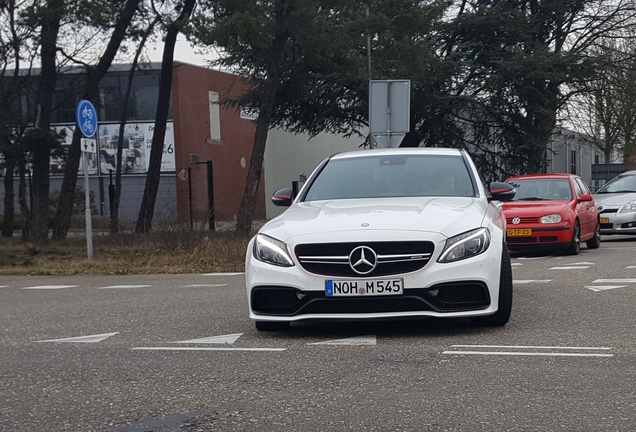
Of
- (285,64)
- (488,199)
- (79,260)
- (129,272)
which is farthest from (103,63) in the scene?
(488,199)

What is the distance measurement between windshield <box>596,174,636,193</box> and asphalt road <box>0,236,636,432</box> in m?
14.3

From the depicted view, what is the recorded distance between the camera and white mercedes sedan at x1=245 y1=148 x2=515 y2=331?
24.3 feet

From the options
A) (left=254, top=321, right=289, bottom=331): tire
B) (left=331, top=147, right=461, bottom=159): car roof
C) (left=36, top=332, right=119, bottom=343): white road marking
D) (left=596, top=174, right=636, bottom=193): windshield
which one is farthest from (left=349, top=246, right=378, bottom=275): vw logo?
(left=596, top=174, right=636, bottom=193): windshield

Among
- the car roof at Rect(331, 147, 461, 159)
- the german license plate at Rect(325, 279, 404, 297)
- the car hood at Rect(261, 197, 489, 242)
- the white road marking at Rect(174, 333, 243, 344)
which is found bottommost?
the white road marking at Rect(174, 333, 243, 344)

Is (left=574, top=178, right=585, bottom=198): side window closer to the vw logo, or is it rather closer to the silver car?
the silver car

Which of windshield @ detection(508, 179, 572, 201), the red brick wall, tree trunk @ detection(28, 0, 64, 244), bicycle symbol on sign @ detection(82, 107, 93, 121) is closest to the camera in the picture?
bicycle symbol on sign @ detection(82, 107, 93, 121)

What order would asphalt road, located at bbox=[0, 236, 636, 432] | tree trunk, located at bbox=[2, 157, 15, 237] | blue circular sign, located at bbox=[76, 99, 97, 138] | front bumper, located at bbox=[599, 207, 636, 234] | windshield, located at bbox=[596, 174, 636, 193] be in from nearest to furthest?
asphalt road, located at bbox=[0, 236, 636, 432]
blue circular sign, located at bbox=[76, 99, 97, 138]
front bumper, located at bbox=[599, 207, 636, 234]
windshield, located at bbox=[596, 174, 636, 193]
tree trunk, located at bbox=[2, 157, 15, 237]

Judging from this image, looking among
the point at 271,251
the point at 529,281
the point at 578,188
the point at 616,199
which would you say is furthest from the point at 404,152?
the point at 616,199

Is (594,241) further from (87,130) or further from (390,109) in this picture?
(87,130)

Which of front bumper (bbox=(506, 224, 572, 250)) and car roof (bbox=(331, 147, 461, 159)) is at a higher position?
car roof (bbox=(331, 147, 461, 159))

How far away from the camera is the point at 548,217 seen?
58.1ft

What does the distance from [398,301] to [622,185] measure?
18.0 m

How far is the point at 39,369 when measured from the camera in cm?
679

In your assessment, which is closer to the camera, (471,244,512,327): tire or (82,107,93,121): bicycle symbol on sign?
(471,244,512,327): tire
